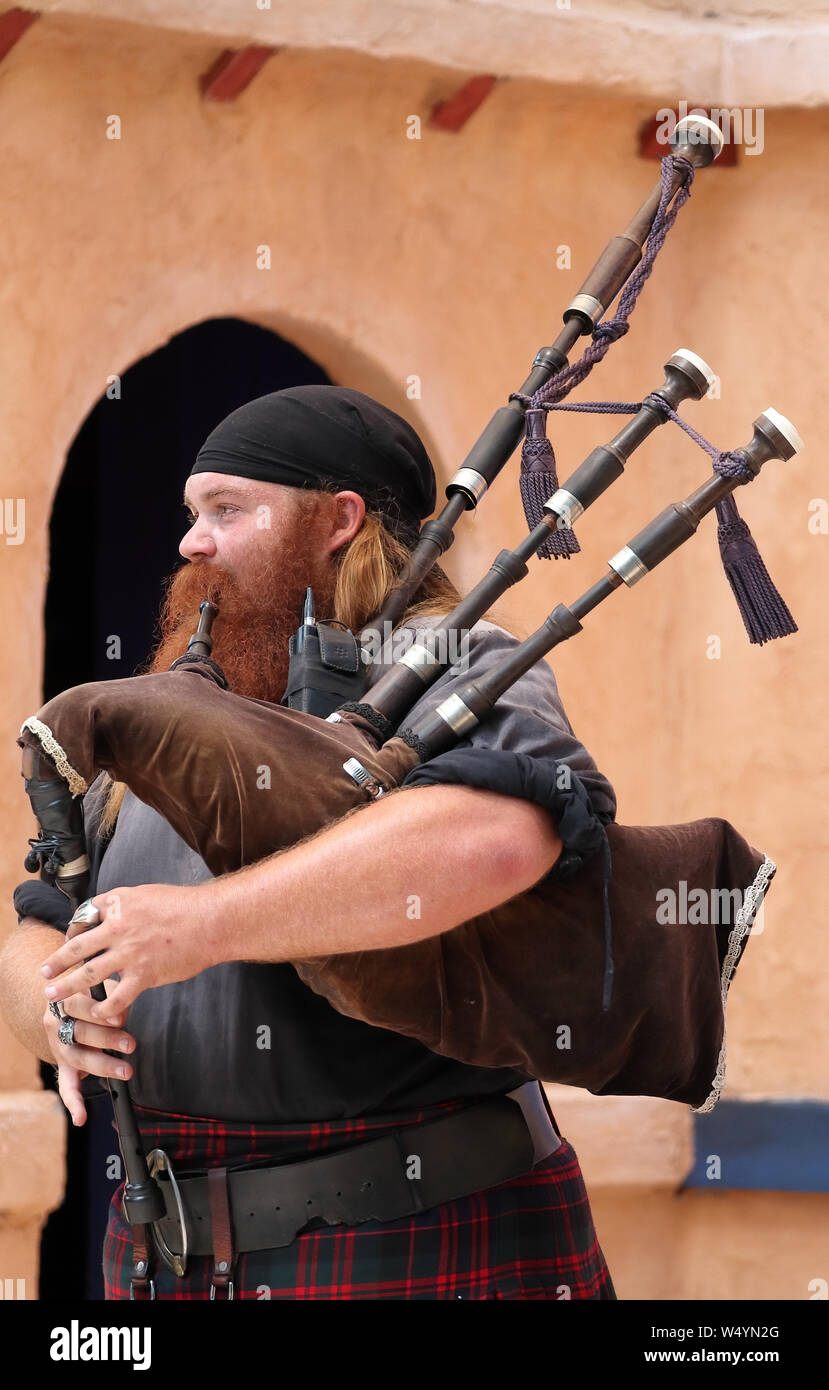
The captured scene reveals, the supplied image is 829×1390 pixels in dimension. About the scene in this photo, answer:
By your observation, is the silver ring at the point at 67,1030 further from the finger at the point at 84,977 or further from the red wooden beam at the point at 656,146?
the red wooden beam at the point at 656,146

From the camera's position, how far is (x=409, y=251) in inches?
173

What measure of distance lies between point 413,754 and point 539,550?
1.21 feet

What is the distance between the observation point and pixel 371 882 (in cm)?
165

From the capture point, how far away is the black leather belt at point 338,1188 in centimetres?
204

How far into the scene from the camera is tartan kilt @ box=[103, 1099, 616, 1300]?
203 cm

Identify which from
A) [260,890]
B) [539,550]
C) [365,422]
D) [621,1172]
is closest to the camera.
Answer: [260,890]

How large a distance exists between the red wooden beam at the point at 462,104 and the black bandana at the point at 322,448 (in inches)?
87.6

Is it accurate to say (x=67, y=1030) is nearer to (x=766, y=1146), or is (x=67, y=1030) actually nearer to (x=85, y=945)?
(x=85, y=945)

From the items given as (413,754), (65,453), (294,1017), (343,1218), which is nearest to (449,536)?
(413,754)

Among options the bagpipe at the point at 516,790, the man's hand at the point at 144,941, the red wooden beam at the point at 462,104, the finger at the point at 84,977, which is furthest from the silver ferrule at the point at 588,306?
the red wooden beam at the point at 462,104

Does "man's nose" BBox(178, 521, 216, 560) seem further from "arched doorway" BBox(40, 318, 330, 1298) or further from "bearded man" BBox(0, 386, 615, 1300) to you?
"arched doorway" BBox(40, 318, 330, 1298)

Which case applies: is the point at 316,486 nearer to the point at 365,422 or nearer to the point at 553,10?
the point at 365,422

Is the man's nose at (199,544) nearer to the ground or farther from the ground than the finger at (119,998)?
farther from the ground

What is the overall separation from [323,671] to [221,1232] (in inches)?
28.3
